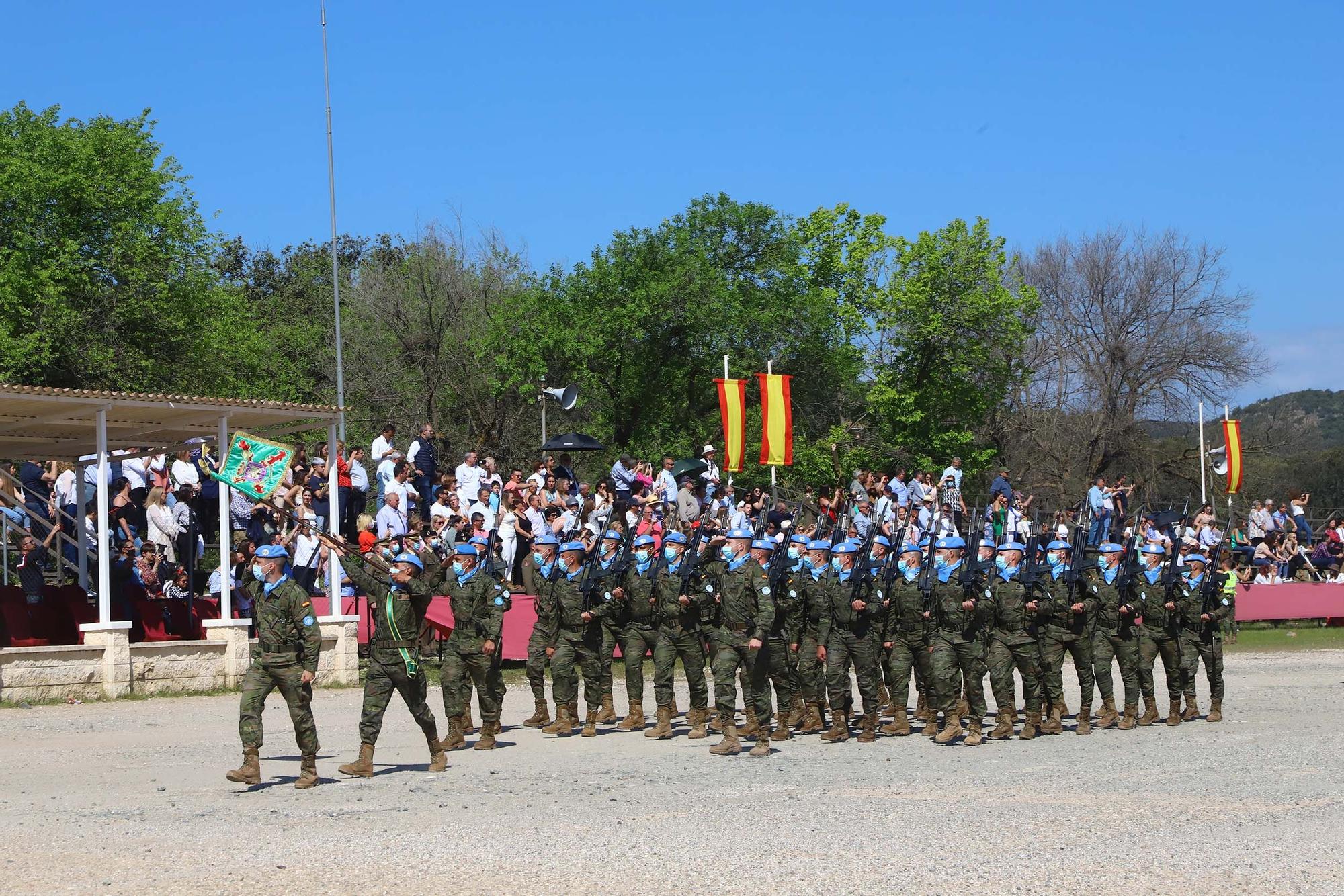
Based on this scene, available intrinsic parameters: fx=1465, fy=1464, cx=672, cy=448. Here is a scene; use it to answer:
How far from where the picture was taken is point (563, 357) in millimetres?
40812

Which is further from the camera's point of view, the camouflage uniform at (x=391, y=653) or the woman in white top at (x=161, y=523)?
the woman in white top at (x=161, y=523)

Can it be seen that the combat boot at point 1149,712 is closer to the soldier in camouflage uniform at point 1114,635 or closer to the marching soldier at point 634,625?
the soldier in camouflage uniform at point 1114,635

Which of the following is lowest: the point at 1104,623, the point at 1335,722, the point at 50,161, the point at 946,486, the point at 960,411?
the point at 1335,722

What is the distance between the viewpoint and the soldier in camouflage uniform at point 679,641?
1464 cm

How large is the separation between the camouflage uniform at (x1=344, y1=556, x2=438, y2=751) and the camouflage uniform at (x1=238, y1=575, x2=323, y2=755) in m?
0.47

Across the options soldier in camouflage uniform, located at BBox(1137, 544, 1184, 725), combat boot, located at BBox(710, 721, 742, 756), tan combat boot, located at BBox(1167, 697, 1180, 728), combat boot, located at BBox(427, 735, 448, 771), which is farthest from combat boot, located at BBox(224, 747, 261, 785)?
tan combat boot, located at BBox(1167, 697, 1180, 728)

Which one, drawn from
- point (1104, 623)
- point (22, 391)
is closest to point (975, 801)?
point (1104, 623)

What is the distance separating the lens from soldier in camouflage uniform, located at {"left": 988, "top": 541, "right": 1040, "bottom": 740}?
47.2 feet

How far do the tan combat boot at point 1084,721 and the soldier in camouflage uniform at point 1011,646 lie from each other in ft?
1.96

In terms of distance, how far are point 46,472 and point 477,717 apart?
31.4 feet

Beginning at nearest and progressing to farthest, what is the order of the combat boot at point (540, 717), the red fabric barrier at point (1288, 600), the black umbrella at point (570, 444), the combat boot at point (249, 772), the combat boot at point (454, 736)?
the combat boot at point (249, 772) < the combat boot at point (454, 736) < the combat boot at point (540, 717) < the black umbrella at point (570, 444) < the red fabric barrier at point (1288, 600)

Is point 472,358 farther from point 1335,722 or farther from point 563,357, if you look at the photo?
point 1335,722

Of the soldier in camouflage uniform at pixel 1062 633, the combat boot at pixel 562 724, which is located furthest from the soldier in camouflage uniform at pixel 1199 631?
the combat boot at pixel 562 724

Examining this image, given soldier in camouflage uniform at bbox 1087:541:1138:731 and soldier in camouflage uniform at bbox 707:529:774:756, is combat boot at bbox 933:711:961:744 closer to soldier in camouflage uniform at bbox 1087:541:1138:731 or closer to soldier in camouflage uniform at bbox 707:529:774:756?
soldier in camouflage uniform at bbox 707:529:774:756
